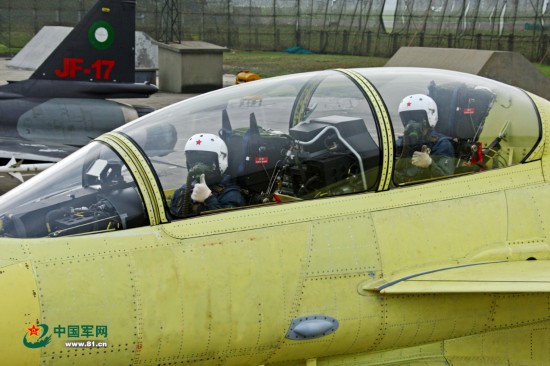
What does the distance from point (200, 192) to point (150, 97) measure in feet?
83.2

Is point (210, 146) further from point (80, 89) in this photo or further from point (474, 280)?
point (80, 89)

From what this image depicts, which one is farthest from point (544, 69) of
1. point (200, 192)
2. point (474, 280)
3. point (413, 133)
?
point (200, 192)

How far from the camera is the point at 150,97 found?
98.9ft

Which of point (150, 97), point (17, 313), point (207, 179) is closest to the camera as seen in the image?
point (17, 313)

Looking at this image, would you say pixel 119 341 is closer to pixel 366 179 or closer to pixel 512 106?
pixel 366 179

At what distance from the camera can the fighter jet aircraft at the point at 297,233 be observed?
4.89m

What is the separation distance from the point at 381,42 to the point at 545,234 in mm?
43051

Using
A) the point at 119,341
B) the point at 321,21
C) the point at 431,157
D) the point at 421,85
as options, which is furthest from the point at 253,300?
the point at 321,21

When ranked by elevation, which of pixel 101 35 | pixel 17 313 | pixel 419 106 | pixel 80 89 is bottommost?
pixel 80 89

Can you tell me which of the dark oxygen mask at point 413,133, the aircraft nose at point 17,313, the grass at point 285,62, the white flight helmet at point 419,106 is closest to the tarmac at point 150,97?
the grass at point 285,62

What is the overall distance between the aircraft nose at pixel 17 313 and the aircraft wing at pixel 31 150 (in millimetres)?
12239

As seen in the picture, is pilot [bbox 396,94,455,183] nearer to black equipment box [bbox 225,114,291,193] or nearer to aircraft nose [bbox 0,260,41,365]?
black equipment box [bbox 225,114,291,193]

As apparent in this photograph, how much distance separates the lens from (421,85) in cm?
634

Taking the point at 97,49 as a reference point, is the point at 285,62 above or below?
below
